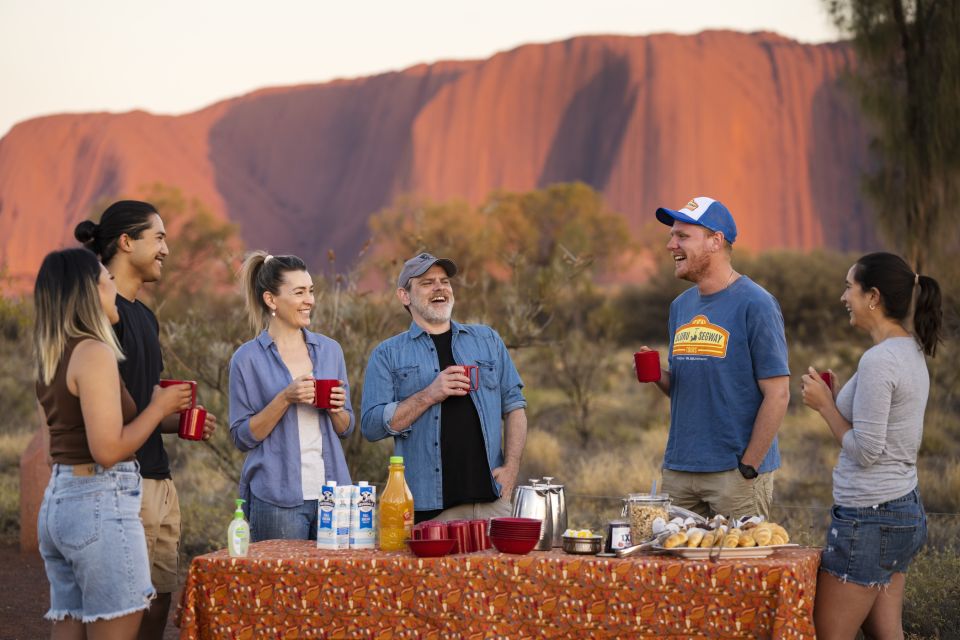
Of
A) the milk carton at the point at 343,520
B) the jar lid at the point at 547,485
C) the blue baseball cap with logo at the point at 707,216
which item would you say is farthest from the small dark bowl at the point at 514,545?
the blue baseball cap with logo at the point at 707,216

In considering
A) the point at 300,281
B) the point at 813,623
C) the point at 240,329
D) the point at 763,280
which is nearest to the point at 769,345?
the point at 813,623

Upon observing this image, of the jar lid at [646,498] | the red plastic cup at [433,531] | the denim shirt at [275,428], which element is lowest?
the red plastic cup at [433,531]

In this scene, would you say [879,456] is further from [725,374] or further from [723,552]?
[725,374]

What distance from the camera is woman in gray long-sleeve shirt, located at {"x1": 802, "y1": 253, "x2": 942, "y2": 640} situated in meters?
3.69

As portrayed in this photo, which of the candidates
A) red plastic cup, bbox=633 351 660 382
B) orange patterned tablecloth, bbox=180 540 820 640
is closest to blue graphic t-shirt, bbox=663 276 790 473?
red plastic cup, bbox=633 351 660 382

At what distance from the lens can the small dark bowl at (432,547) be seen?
3699 mm

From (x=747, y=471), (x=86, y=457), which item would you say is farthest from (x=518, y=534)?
(x=86, y=457)

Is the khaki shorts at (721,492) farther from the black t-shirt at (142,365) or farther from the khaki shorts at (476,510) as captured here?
the black t-shirt at (142,365)

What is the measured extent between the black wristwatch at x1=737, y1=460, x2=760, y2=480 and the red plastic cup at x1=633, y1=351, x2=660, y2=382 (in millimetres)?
480

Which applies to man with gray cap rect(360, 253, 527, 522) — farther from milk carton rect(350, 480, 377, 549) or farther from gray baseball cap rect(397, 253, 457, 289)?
milk carton rect(350, 480, 377, 549)

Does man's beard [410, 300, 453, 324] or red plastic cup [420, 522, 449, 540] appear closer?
red plastic cup [420, 522, 449, 540]

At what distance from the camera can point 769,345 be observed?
170 inches

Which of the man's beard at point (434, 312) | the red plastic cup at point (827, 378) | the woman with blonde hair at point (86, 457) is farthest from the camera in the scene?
the man's beard at point (434, 312)

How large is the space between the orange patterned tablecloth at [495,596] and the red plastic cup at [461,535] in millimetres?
102
